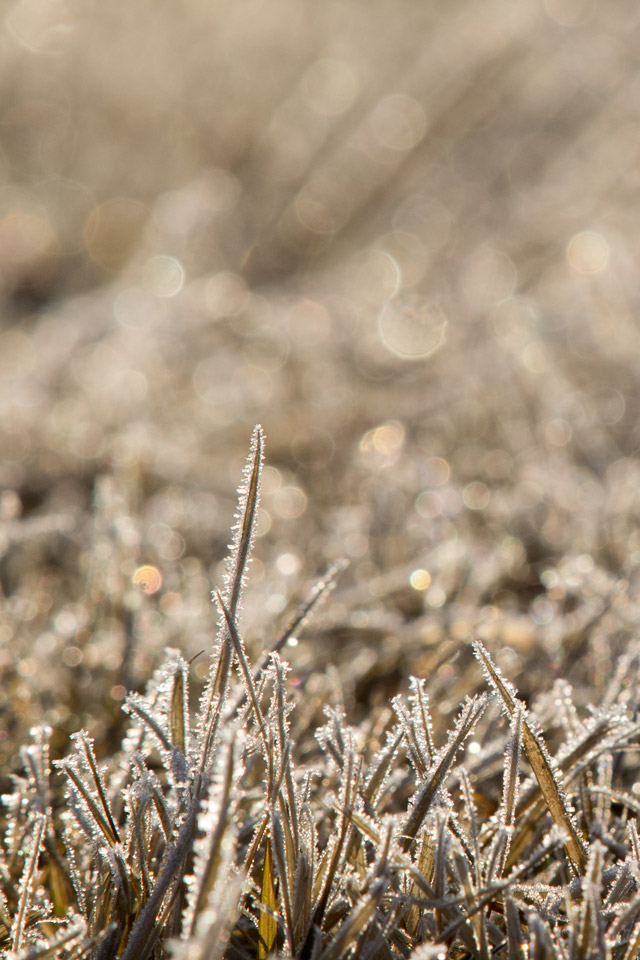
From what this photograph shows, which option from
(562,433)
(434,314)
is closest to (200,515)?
(562,433)

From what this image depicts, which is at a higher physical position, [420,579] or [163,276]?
[163,276]

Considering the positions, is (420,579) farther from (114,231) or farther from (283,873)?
(114,231)

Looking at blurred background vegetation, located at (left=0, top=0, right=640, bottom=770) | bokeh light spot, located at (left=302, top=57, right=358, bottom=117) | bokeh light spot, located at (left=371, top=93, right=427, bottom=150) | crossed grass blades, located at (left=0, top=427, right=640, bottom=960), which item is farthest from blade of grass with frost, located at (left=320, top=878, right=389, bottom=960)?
bokeh light spot, located at (left=302, top=57, right=358, bottom=117)

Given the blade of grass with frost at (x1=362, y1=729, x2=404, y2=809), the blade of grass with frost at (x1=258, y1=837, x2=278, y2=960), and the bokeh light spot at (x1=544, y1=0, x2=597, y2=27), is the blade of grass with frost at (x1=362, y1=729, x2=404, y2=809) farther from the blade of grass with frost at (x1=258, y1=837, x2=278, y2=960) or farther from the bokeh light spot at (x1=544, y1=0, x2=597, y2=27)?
the bokeh light spot at (x1=544, y1=0, x2=597, y2=27)

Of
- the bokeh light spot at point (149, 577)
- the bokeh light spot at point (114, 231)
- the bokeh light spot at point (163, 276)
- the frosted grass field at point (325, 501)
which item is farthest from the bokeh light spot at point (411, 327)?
the bokeh light spot at point (114, 231)

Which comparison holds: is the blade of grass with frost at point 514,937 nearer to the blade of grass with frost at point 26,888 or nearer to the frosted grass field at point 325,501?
the frosted grass field at point 325,501

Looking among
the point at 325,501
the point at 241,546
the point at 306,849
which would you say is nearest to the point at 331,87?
the point at 325,501
